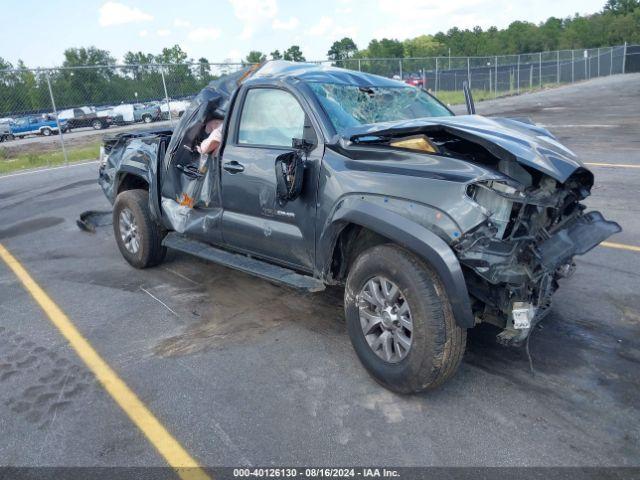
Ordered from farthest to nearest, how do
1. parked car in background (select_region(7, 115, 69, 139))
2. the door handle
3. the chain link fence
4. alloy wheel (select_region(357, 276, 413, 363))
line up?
parked car in background (select_region(7, 115, 69, 139)), the chain link fence, the door handle, alloy wheel (select_region(357, 276, 413, 363))

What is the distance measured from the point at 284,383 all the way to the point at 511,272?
1.58 meters

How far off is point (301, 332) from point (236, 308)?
78cm

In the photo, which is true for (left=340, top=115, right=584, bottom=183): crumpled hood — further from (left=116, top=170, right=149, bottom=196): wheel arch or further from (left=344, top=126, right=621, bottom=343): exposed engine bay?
(left=116, top=170, right=149, bottom=196): wheel arch

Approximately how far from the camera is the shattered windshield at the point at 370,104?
4055mm

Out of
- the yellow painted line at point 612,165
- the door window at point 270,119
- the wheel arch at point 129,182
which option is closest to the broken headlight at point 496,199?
the door window at point 270,119

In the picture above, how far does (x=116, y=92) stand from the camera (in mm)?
18906

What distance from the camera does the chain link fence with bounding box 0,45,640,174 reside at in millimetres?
16656

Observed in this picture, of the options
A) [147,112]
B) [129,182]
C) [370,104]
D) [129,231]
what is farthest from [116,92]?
[370,104]

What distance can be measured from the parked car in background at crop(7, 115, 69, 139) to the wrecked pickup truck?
24220mm

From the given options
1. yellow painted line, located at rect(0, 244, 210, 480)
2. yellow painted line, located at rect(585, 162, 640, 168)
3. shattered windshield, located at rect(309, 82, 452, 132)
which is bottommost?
yellow painted line, located at rect(585, 162, 640, 168)

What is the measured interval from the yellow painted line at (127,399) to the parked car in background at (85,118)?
17078 mm

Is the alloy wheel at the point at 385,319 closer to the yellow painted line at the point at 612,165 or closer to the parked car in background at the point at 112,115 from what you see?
the yellow painted line at the point at 612,165

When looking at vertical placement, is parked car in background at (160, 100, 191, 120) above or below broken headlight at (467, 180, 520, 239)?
above

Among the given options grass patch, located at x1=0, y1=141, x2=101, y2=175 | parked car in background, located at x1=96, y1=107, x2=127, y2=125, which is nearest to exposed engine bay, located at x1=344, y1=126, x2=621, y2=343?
grass patch, located at x1=0, y1=141, x2=101, y2=175
